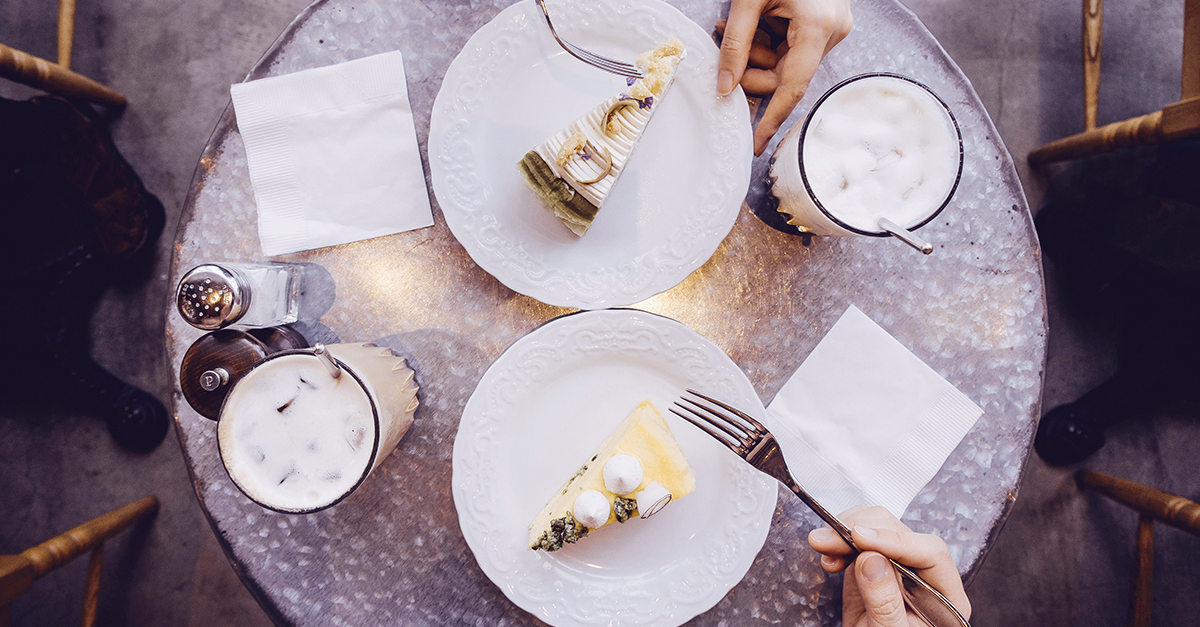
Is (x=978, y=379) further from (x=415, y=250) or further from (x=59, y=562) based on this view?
(x=59, y=562)

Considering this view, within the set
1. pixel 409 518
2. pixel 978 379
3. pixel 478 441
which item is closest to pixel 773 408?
pixel 978 379

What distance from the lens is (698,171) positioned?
1639 millimetres

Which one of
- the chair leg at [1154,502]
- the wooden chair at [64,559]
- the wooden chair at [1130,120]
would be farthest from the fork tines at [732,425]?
the wooden chair at [64,559]

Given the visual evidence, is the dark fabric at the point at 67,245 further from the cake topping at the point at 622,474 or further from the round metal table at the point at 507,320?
the cake topping at the point at 622,474

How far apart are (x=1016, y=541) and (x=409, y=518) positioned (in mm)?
2987

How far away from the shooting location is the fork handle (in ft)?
4.71

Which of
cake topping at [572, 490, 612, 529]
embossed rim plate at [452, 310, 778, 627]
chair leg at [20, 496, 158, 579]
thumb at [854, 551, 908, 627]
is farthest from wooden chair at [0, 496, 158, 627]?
thumb at [854, 551, 908, 627]

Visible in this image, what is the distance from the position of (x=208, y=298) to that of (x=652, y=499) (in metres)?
1.24

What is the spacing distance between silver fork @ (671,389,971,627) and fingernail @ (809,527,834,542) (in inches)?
0.8

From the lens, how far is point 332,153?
1629 millimetres

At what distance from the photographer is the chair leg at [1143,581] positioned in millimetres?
2027

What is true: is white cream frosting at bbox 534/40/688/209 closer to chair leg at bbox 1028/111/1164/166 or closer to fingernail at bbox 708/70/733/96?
fingernail at bbox 708/70/733/96

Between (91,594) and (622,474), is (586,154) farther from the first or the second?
(91,594)

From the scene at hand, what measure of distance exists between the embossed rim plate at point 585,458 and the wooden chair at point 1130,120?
5.96ft
